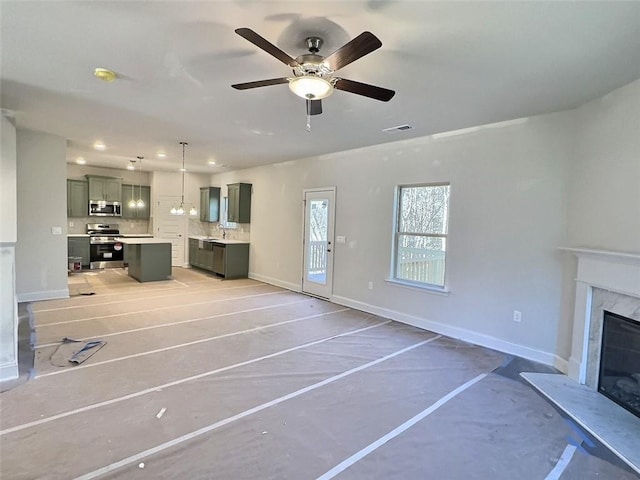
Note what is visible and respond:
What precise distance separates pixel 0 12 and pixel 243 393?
3148 millimetres

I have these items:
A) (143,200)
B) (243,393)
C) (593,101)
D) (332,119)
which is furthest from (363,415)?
(143,200)

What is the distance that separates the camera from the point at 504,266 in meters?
4.02

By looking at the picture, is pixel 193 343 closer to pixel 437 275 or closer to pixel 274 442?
pixel 274 442

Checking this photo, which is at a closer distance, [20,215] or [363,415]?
[363,415]

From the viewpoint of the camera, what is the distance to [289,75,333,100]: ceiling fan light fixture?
2209mm

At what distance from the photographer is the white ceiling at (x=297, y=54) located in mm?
2049

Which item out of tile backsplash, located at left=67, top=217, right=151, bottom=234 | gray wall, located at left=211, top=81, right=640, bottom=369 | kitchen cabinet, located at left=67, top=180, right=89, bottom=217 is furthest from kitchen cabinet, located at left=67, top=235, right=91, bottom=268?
gray wall, located at left=211, top=81, right=640, bottom=369

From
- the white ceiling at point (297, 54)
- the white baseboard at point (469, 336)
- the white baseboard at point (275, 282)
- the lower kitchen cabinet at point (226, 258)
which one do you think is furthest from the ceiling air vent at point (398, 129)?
the lower kitchen cabinet at point (226, 258)

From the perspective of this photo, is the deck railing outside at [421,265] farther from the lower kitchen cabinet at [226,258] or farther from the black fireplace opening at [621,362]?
the lower kitchen cabinet at [226,258]

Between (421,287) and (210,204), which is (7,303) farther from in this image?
(210,204)

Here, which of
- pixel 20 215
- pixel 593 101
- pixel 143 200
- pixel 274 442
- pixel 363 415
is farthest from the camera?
pixel 143 200

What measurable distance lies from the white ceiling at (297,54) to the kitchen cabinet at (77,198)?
4.78 metres

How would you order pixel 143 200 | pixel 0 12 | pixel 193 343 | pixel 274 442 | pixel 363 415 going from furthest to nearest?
pixel 143 200, pixel 193 343, pixel 363 415, pixel 274 442, pixel 0 12

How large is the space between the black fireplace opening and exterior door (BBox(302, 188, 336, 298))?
396 cm
